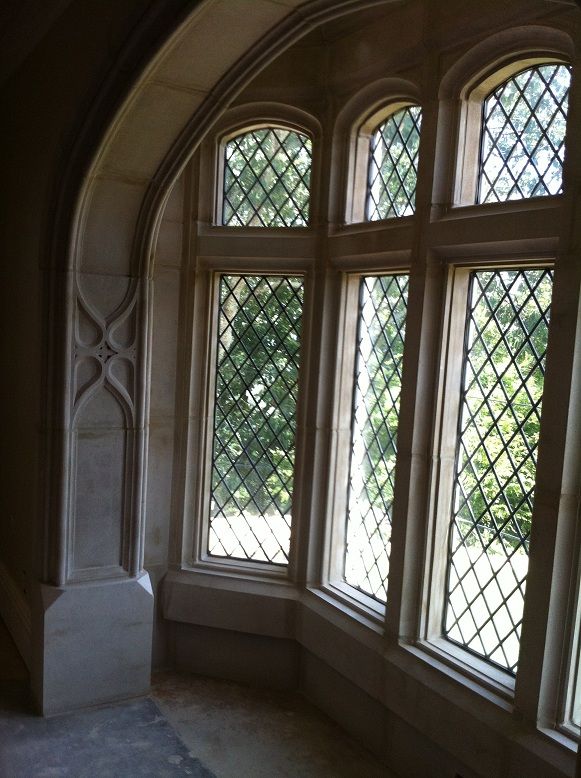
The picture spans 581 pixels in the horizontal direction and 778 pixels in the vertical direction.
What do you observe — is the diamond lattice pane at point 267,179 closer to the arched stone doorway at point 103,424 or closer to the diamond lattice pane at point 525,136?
the arched stone doorway at point 103,424

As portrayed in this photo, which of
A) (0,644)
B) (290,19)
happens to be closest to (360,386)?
(290,19)

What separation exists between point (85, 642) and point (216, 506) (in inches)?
43.0

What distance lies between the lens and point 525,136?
3404mm

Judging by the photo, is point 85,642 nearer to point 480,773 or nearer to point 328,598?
point 328,598

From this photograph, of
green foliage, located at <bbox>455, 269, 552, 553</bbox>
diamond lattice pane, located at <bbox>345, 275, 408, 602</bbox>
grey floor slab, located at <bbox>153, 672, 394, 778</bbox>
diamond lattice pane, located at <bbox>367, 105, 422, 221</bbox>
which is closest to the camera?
green foliage, located at <bbox>455, 269, 552, 553</bbox>

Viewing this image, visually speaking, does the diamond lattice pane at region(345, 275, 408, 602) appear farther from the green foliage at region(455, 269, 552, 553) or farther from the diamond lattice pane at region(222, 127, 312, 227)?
the diamond lattice pane at region(222, 127, 312, 227)

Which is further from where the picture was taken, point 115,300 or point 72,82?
point 115,300

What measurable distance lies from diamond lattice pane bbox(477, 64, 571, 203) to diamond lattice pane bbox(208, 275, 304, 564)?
1.35 meters

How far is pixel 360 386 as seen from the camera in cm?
441

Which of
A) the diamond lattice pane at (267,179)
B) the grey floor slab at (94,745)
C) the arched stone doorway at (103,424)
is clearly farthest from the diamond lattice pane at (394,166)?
the grey floor slab at (94,745)

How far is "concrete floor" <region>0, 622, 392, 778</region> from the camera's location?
3768mm

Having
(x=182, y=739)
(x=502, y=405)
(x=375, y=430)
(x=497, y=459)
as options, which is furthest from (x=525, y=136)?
(x=182, y=739)

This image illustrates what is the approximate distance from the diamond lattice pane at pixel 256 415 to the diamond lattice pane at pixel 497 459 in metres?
1.19

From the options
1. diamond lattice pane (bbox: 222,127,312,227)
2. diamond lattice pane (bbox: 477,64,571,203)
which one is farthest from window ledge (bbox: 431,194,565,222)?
diamond lattice pane (bbox: 222,127,312,227)
